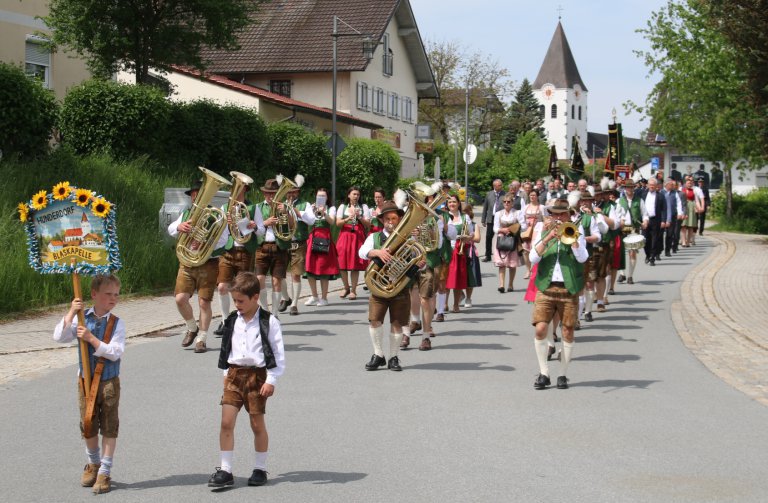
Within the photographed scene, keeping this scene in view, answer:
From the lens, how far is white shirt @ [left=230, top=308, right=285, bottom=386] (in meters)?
6.56

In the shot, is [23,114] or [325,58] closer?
[23,114]

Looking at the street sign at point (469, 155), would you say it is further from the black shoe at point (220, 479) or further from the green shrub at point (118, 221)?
the black shoe at point (220, 479)

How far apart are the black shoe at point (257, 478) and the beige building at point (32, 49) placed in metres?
23.3

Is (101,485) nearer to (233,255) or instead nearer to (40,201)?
(40,201)

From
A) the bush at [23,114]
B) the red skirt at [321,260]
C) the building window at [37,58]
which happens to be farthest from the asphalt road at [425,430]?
the building window at [37,58]

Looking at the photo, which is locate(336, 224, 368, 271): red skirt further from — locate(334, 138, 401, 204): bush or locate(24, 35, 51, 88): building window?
locate(334, 138, 401, 204): bush

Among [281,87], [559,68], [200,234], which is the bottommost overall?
[200,234]

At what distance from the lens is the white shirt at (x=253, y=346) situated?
656 centimetres

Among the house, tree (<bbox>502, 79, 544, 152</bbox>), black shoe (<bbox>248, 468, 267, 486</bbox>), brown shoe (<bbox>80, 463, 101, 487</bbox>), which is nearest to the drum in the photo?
black shoe (<bbox>248, 468, 267, 486</bbox>)

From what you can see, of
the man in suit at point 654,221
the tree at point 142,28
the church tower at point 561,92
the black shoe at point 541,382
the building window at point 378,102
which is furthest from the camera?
the church tower at point 561,92

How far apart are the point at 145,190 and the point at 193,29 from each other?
318 inches

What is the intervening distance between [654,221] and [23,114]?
45.7 ft

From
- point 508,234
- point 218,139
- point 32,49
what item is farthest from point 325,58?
point 508,234

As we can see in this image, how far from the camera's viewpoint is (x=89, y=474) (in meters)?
6.45
